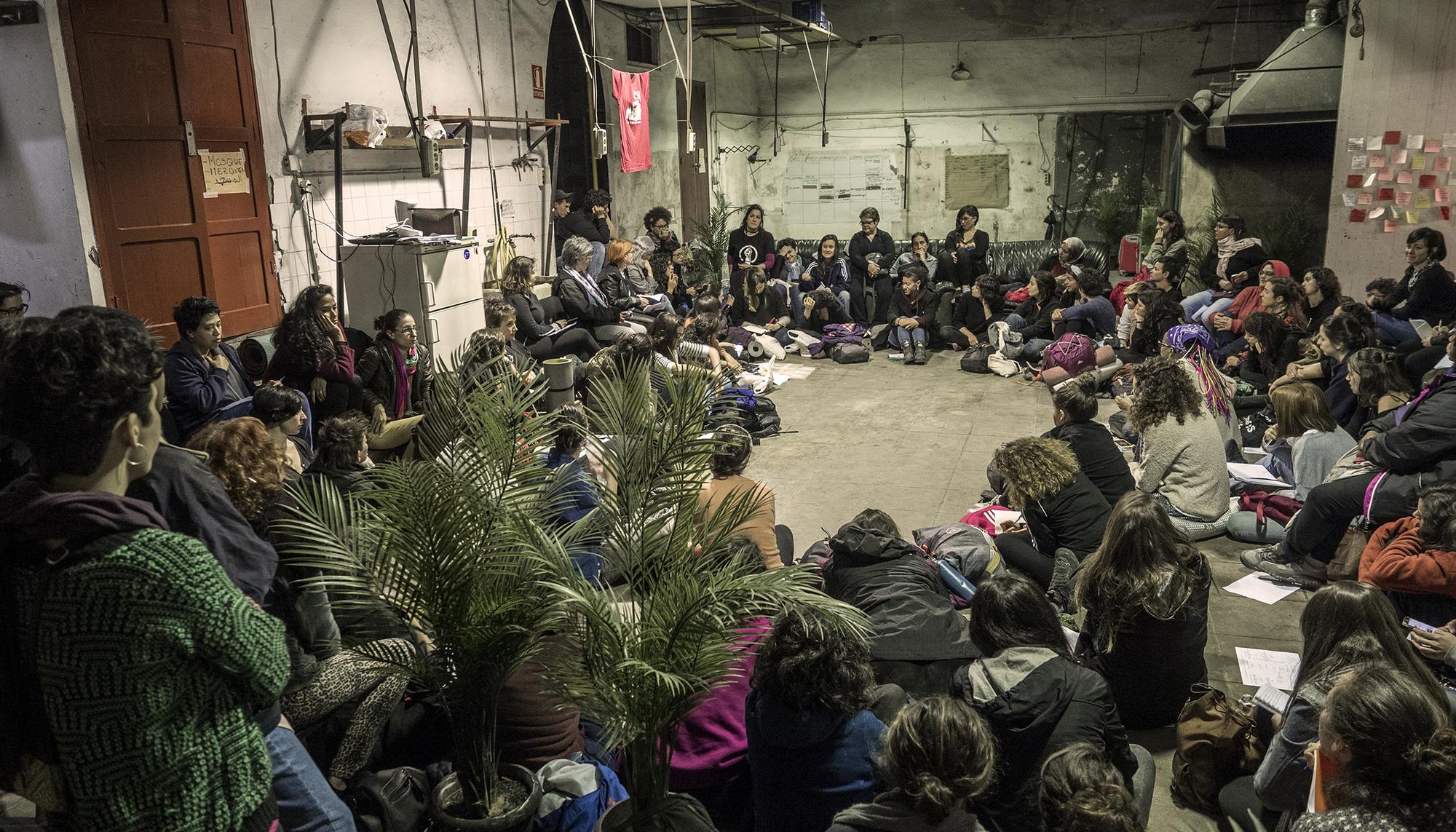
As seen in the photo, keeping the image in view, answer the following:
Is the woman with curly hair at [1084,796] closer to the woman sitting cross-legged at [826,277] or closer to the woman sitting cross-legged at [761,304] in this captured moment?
the woman sitting cross-legged at [761,304]

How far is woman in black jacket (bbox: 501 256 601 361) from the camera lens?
870 cm

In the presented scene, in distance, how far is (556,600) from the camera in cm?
274

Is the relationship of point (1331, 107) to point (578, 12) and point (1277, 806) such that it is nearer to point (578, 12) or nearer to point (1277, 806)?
point (578, 12)

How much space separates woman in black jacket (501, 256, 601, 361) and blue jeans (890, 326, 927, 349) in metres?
3.40

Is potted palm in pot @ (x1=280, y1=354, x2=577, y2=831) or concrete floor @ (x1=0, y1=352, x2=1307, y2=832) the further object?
concrete floor @ (x1=0, y1=352, x2=1307, y2=832)

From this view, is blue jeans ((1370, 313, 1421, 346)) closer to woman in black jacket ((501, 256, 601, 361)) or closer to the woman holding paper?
the woman holding paper

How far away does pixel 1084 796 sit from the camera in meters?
2.45

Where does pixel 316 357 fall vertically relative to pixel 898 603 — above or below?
above

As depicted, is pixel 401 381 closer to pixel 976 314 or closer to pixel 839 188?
pixel 976 314

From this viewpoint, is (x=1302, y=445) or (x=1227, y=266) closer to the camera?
(x=1302, y=445)

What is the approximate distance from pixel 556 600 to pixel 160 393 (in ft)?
3.64

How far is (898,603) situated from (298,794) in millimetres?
2055

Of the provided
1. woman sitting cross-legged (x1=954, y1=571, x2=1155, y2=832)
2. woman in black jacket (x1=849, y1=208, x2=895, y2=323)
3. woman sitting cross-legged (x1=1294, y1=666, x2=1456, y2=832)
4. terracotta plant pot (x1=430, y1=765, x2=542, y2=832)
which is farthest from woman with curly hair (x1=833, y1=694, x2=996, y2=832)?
woman in black jacket (x1=849, y1=208, x2=895, y2=323)

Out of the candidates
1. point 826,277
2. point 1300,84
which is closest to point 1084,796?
point 1300,84
